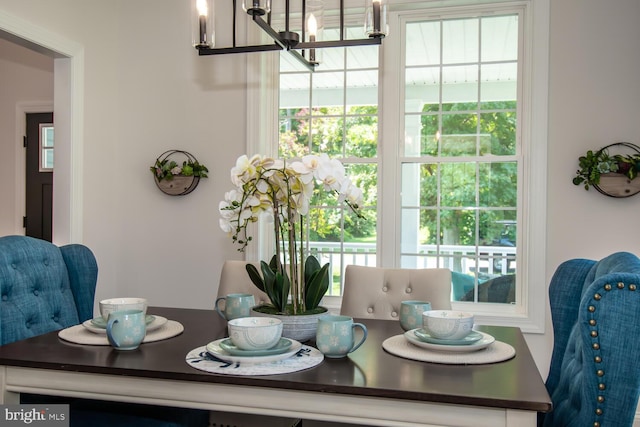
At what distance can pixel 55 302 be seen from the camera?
7.92 feet

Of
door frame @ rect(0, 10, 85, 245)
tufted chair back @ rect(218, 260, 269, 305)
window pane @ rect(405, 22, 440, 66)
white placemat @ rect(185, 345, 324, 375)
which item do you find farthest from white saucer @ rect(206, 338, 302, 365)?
window pane @ rect(405, 22, 440, 66)

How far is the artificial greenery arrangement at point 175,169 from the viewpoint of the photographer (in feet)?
12.7

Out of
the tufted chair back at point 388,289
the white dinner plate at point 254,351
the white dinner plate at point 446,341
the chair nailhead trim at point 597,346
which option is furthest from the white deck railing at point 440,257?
the chair nailhead trim at point 597,346

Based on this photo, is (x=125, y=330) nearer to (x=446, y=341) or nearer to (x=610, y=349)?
(x=446, y=341)

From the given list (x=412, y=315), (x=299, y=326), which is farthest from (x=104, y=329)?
(x=412, y=315)

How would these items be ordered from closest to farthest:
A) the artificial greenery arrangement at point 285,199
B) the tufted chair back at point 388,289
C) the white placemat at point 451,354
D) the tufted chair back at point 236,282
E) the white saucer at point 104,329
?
1. the white placemat at point 451,354
2. the artificial greenery arrangement at point 285,199
3. the white saucer at point 104,329
4. the tufted chair back at point 388,289
5. the tufted chair back at point 236,282

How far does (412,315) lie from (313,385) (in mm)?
666

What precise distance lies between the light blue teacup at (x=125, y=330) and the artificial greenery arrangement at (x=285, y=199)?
382 mm

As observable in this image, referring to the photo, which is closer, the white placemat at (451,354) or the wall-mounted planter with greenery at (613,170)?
the white placemat at (451,354)

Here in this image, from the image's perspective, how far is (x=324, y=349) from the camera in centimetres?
168

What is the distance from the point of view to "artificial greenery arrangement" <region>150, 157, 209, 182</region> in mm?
3857

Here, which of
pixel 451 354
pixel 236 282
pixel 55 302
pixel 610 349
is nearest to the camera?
pixel 610 349

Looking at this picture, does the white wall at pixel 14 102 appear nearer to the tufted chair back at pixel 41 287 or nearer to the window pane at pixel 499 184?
the tufted chair back at pixel 41 287

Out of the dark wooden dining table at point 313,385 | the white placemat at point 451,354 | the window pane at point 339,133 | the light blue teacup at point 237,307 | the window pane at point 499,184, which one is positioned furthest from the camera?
the window pane at point 339,133
